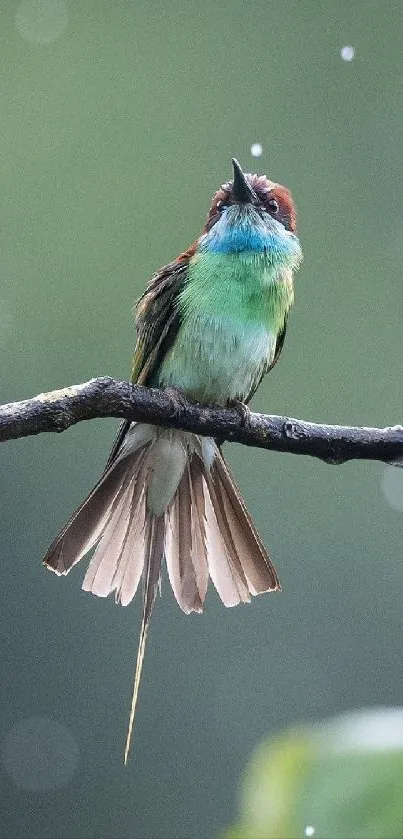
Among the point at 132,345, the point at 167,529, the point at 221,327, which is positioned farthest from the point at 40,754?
the point at 221,327

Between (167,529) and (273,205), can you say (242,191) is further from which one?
(167,529)

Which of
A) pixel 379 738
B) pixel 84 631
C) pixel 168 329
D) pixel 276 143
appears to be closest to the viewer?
pixel 379 738

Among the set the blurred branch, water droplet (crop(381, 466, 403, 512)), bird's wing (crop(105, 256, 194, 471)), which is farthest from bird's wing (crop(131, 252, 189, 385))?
water droplet (crop(381, 466, 403, 512))

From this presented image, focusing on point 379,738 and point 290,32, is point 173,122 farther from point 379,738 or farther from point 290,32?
point 379,738

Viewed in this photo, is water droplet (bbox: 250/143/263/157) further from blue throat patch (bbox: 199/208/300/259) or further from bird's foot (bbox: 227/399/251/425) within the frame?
bird's foot (bbox: 227/399/251/425)

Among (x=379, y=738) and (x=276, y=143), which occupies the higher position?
(x=276, y=143)

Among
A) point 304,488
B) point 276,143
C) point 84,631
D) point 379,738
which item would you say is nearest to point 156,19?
point 276,143
